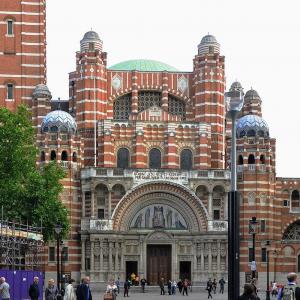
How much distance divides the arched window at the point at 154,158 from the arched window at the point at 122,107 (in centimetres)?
524

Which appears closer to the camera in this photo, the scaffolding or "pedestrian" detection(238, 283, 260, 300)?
"pedestrian" detection(238, 283, 260, 300)

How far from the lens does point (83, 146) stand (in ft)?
288

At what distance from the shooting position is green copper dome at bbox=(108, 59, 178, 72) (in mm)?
94188

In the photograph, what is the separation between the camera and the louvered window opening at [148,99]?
303ft

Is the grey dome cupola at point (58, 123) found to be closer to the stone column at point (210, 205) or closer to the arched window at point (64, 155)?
the arched window at point (64, 155)

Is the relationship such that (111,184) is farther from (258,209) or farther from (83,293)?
(83,293)

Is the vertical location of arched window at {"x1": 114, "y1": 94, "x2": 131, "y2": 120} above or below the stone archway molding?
above

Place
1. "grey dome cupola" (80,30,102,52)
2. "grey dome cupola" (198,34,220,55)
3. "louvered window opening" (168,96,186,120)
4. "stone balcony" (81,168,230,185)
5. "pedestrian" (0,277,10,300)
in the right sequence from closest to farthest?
"pedestrian" (0,277,10,300), "stone balcony" (81,168,230,185), "grey dome cupola" (80,30,102,52), "grey dome cupola" (198,34,220,55), "louvered window opening" (168,96,186,120)

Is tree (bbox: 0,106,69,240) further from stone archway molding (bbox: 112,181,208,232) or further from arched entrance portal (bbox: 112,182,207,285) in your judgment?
arched entrance portal (bbox: 112,182,207,285)

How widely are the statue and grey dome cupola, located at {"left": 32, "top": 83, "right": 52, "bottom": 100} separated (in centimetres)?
1418

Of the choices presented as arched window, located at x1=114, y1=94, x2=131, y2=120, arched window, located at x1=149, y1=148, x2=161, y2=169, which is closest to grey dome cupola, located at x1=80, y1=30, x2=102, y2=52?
arched window, located at x1=114, y1=94, x2=131, y2=120

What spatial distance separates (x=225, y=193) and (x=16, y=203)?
98.7 ft

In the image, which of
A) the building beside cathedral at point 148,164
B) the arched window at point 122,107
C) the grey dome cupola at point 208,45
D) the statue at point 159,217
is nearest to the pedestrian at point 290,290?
the building beside cathedral at point 148,164

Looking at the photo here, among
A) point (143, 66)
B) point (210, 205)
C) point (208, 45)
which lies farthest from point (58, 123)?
point (208, 45)
